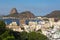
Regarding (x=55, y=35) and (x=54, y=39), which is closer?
(x=54, y=39)

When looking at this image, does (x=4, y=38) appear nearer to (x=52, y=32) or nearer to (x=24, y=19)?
(x=52, y=32)

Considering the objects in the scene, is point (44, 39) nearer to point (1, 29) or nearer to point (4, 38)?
point (1, 29)

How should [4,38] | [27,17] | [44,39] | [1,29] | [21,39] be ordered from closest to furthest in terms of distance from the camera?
[4,38] → [1,29] → [21,39] → [44,39] → [27,17]

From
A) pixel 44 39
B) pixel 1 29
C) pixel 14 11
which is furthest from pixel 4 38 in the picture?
pixel 14 11

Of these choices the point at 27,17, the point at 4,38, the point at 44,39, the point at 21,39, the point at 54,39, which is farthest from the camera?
the point at 27,17

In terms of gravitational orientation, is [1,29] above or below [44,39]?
above

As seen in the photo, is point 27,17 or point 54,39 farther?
point 27,17

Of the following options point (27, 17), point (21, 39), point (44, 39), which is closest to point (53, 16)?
point (27, 17)

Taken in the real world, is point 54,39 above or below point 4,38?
below

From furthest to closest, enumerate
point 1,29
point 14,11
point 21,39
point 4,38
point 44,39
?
1. point 14,11
2. point 44,39
3. point 21,39
4. point 1,29
5. point 4,38
